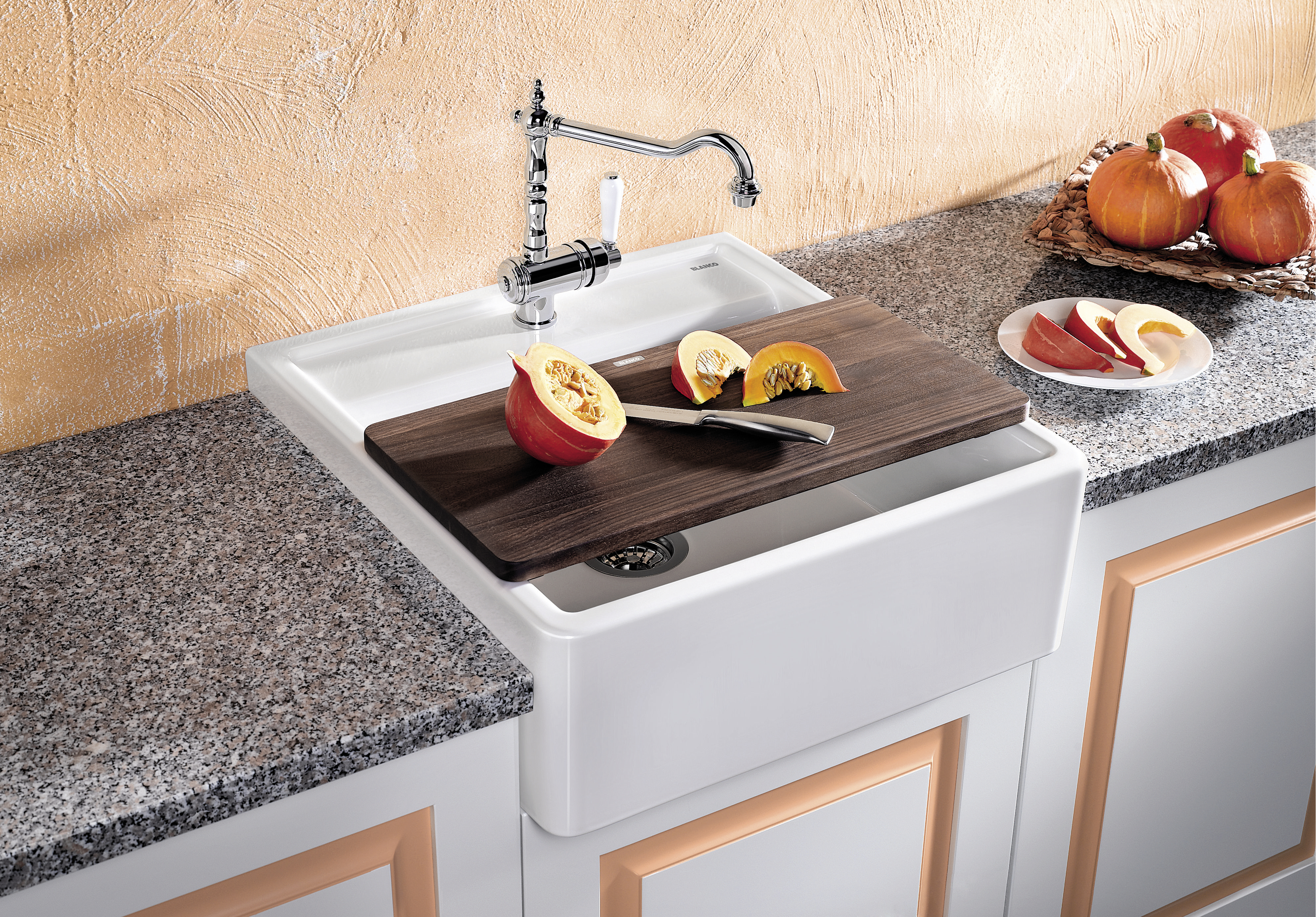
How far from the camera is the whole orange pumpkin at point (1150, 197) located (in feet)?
4.69

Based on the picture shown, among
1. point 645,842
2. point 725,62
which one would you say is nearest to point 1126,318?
point 725,62

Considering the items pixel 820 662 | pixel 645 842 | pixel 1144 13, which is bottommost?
pixel 645 842

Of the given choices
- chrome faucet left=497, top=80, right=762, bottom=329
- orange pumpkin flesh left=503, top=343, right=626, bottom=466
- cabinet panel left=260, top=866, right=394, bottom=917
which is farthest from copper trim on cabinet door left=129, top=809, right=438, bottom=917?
chrome faucet left=497, top=80, right=762, bottom=329

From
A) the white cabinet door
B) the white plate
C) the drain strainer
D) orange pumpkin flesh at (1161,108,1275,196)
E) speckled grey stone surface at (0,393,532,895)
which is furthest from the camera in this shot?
orange pumpkin flesh at (1161,108,1275,196)

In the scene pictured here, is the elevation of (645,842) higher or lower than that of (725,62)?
lower

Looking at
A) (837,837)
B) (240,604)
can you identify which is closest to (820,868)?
(837,837)

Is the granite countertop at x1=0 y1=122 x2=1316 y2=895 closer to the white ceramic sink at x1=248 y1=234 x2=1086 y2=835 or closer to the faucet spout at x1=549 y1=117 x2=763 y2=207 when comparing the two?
the white ceramic sink at x1=248 y1=234 x2=1086 y2=835

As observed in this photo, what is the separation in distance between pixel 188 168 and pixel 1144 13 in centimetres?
124

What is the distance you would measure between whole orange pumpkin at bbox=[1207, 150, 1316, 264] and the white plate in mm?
155

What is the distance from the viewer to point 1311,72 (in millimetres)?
1932

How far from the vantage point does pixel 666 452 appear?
3.41ft

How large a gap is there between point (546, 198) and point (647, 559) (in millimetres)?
384

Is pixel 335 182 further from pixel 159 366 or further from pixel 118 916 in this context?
pixel 118 916

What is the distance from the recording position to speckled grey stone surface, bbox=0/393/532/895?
77 cm
